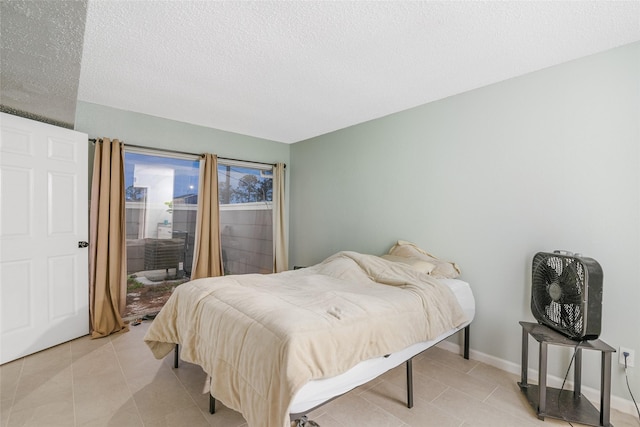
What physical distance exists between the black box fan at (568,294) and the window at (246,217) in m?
3.47

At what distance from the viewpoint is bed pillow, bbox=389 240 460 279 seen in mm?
2762

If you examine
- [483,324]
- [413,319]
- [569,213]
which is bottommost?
[483,324]

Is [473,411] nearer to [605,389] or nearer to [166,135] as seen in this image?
[605,389]

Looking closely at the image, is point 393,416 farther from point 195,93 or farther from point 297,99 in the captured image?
point 195,93

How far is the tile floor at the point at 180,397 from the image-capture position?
185cm

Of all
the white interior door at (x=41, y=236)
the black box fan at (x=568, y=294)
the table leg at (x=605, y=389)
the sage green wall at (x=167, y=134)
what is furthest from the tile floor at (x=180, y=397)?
the sage green wall at (x=167, y=134)

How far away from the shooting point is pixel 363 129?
3.73 meters

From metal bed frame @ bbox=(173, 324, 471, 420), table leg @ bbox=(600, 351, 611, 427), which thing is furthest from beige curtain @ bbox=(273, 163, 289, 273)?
table leg @ bbox=(600, 351, 611, 427)

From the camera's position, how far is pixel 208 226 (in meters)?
3.92

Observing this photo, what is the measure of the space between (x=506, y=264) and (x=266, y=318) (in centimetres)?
208

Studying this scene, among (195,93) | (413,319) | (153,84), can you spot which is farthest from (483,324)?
(153,84)

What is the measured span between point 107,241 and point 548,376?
417cm

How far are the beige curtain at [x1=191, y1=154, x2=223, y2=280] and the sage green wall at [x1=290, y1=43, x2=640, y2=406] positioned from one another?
1.86 meters

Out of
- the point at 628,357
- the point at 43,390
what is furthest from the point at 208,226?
the point at 628,357
